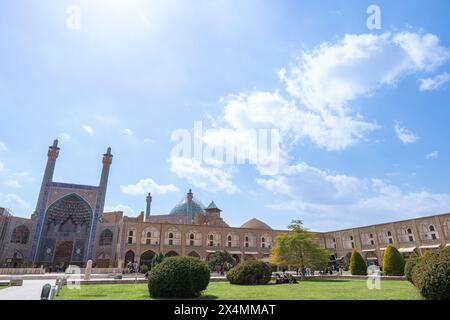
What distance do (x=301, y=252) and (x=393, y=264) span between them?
7544 mm

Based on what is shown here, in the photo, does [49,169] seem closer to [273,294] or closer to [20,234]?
[20,234]

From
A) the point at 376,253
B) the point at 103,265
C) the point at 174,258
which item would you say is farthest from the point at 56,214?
the point at 376,253

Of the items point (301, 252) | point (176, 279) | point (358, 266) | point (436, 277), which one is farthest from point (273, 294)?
point (358, 266)

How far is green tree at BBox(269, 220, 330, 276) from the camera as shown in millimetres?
25203

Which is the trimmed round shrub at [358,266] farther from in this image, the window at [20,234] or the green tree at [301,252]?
the window at [20,234]

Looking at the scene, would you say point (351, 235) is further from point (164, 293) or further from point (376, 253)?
point (164, 293)

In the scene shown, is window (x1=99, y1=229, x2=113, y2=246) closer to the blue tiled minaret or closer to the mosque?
the mosque

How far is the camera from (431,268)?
895 cm

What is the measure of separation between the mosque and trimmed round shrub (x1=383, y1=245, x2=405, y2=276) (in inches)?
581

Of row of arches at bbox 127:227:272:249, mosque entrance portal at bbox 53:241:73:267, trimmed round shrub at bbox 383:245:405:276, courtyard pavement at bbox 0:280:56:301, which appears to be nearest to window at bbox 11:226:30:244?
mosque entrance portal at bbox 53:241:73:267

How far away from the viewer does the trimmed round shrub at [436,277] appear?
8.48m

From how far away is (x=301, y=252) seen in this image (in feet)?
83.8

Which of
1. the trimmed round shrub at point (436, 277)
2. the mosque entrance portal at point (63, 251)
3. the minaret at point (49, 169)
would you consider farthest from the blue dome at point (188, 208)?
the trimmed round shrub at point (436, 277)
